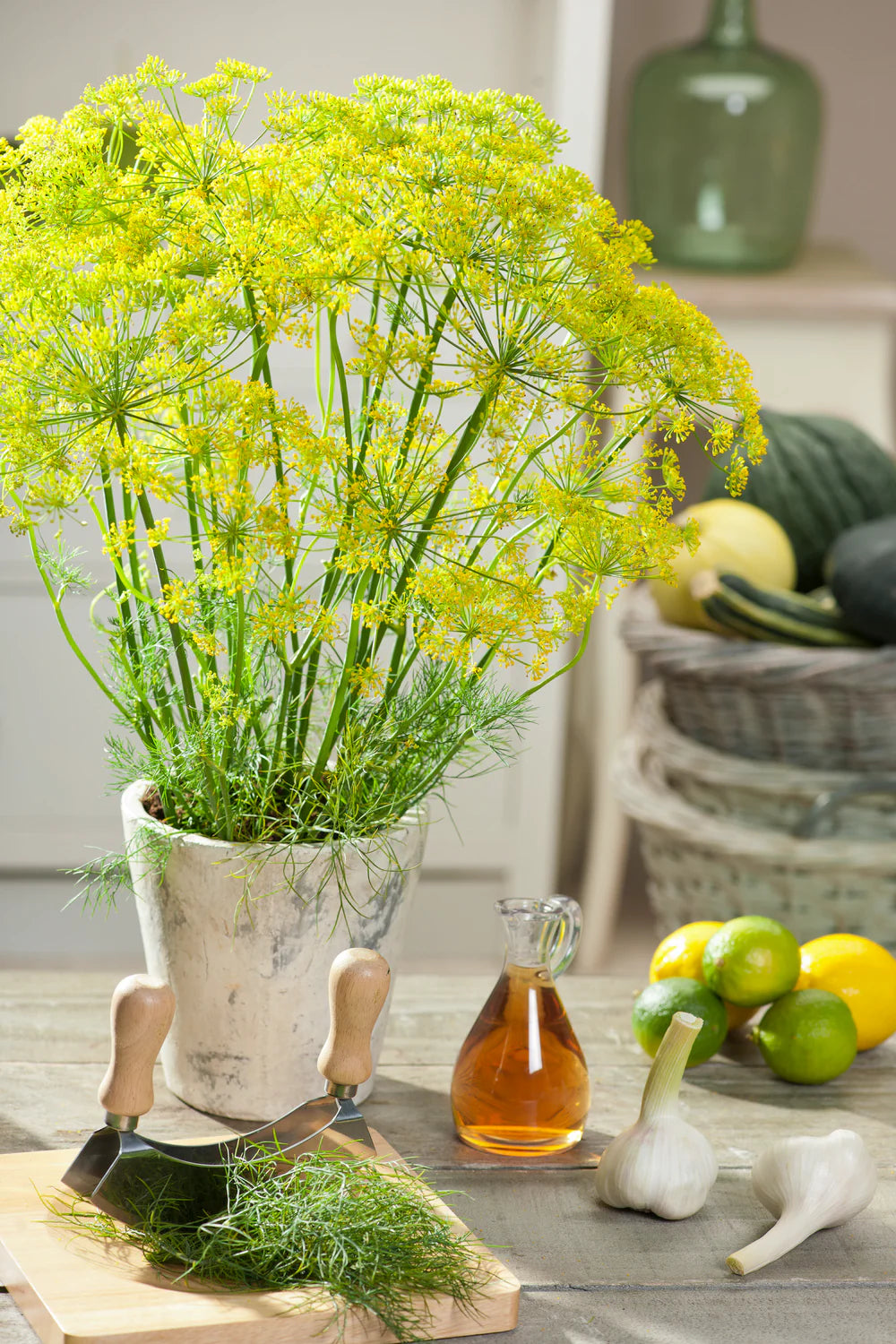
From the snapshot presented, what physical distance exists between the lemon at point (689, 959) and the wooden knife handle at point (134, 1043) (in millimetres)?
362

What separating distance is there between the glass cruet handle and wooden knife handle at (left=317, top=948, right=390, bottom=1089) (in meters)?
0.11

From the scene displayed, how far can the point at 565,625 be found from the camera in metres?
0.69

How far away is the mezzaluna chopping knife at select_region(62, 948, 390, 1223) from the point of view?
1.88ft

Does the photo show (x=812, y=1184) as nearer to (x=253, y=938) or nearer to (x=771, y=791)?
(x=253, y=938)

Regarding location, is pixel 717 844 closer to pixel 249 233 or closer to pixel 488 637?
pixel 488 637

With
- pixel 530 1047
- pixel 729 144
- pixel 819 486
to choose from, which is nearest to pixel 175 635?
pixel 530 1047

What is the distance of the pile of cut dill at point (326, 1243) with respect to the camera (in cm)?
55

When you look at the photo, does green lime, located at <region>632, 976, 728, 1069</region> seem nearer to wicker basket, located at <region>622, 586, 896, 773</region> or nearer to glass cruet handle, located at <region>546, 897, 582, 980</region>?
glass cruet handle, located at <region>546, 897, 582, 980</region>

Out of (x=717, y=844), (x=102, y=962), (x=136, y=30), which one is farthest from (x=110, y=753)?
(x=136, y=30)

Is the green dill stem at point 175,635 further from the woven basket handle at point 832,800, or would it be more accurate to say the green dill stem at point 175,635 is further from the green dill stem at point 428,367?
the woven basket handle at point 832,800

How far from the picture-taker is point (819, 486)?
5.27 feet

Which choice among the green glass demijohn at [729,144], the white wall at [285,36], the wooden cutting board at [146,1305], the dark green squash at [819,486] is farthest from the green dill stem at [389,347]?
the white wall at [285,36]

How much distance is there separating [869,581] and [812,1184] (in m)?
0.81

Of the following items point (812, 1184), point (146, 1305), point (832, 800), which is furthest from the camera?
point (832, 800)
